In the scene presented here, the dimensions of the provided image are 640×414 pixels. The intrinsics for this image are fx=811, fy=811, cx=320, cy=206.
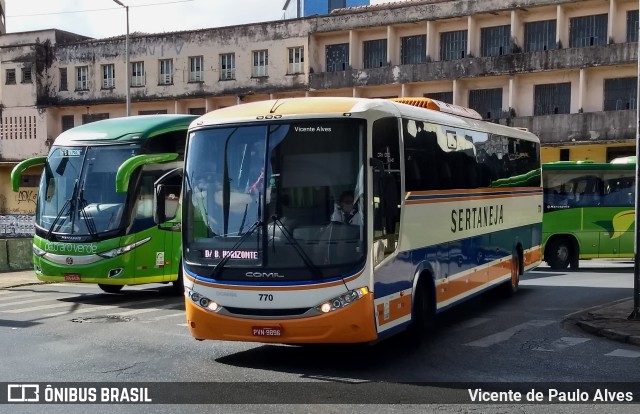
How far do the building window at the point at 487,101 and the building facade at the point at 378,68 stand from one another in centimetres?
6

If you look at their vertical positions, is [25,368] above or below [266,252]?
below

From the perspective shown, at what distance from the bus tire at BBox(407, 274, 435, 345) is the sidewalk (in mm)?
2688

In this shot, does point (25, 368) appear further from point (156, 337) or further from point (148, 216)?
point (148, 216)

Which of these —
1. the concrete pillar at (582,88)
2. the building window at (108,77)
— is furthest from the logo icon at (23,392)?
the building window at (108,77)

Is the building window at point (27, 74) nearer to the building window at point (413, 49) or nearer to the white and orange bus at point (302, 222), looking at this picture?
the building window at point (413, 49)

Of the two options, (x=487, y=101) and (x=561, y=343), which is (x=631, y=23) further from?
(x=561, y=343)

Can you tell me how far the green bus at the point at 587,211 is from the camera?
24.9 metres

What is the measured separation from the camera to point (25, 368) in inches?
380

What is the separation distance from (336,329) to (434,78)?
1374 inches

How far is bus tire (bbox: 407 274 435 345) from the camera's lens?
10828 mm

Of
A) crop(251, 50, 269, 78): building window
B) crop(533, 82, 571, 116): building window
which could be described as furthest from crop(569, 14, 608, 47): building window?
crop(251, 50, 269, 78): building window

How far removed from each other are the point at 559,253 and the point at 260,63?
27539 mm

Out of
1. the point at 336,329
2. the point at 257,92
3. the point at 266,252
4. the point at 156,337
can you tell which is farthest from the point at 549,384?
the point at 257,92

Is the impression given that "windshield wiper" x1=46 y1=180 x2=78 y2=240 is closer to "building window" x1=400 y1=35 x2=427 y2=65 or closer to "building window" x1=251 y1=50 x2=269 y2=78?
"building window" x1=400 y1=35 x2=427 y2=65
